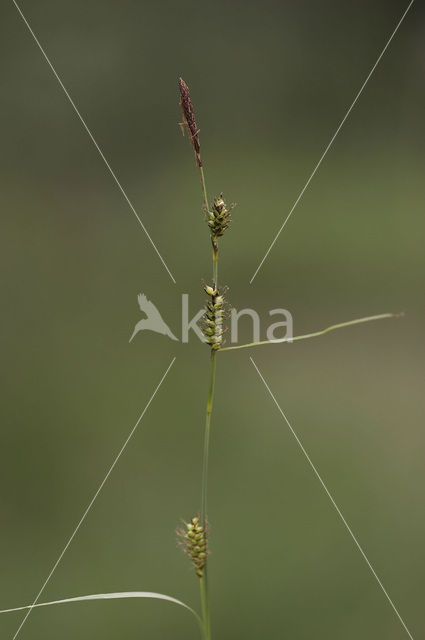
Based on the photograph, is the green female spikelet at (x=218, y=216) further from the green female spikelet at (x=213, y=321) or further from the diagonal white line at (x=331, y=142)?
the diagonal white line at (x=331, y=142)

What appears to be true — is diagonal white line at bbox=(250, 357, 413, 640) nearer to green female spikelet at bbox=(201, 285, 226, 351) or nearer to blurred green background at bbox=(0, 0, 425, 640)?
blurred green background at bbox=(0, 0, 425, 640)

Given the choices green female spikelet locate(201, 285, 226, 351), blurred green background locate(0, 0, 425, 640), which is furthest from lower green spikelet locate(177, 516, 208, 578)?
blurred green background locate(0, 0, 425, 640)

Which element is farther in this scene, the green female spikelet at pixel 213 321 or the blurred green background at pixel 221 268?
the blurred green background at pixel 221 268

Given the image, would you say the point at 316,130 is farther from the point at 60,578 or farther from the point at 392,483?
the point at 60,578

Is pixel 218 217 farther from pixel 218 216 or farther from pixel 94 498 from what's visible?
pixel 94 498

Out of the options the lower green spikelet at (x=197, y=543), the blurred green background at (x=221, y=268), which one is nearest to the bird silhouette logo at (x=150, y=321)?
the blurred green background at (x=221, y=268)

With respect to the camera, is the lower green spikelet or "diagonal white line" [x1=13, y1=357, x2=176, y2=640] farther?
"diagonal white line" [x1=13, y1=357, x2=176, y2=640]

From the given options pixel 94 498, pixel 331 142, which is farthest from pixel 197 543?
pixel 331 142

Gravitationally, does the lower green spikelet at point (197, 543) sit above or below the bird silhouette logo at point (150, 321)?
below
